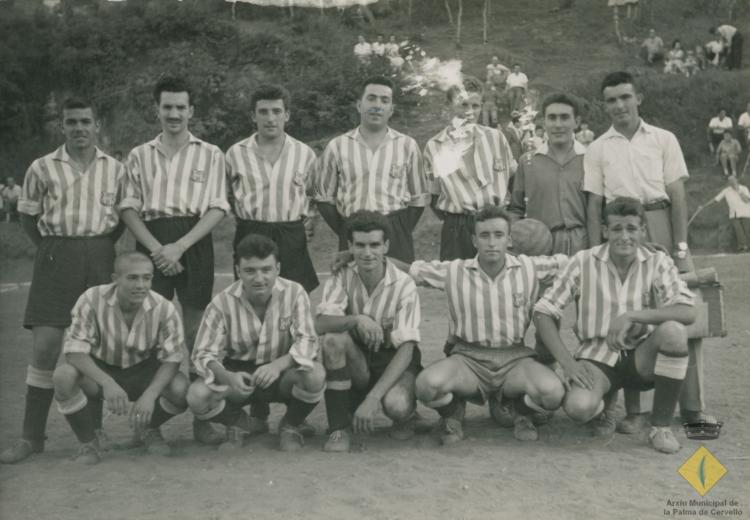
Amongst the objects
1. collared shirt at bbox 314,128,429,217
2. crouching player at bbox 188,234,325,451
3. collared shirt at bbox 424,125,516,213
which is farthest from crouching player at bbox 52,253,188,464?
collared shirt at bbox 424,125,516,213

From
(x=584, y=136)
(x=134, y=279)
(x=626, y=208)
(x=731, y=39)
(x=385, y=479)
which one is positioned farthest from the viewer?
(x=731, y=39)

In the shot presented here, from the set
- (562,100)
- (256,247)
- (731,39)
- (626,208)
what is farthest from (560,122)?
(731,39)

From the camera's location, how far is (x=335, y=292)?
466cm

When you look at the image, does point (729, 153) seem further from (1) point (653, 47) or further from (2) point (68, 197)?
(2) point (68, 197)

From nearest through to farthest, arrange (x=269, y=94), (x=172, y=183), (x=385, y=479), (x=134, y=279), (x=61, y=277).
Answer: (x=385, y=479) → (x=134, y=279) → (x=61, y=277) → (x=172, y=183) → (x=269, y=94)

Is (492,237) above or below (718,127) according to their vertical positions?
below

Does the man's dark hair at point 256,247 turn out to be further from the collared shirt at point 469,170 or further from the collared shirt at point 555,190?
the collared shirt at point 555,190

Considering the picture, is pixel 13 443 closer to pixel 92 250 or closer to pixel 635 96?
pixel 92 250

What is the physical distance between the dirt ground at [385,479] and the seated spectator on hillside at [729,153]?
Answer: 43.8 ft

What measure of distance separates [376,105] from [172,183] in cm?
129

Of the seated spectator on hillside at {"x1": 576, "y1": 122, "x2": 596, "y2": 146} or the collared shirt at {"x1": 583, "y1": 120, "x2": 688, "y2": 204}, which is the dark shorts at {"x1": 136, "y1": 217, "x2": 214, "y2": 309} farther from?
the seated spectator on hillside at {"x1": 576, "y1": 122, "x2": 596, "y2": 146}

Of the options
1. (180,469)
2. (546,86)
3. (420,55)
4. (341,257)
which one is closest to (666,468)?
(341,257)

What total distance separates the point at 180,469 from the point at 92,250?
54.0 inches

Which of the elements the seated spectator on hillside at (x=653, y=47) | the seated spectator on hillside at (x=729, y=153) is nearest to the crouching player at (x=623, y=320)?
the seated spectator on hillside at (x=729, y=153)
